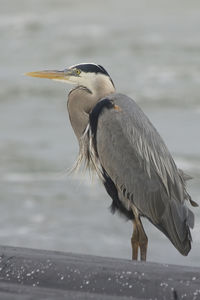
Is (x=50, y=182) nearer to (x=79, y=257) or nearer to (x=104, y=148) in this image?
(x=104, y=148)

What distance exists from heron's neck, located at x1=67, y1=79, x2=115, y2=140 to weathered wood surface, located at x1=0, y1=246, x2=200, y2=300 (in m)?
1.56

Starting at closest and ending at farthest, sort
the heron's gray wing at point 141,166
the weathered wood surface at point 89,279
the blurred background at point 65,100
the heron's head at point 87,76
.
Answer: the weathered wood surface at point 89,279 < the heron's gray wing at point 141,166 < the heron's head at point 87,76 < the blurred background at point 65,100

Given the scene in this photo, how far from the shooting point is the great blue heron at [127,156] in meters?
3.78

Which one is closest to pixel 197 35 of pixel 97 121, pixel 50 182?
pixel 50 182

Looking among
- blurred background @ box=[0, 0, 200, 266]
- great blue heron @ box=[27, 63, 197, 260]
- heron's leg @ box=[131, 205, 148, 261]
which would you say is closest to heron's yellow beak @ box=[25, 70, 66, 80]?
great blue heron @ box=[27, 63, 197, 260]

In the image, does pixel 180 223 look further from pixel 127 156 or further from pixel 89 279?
pixel 89 279

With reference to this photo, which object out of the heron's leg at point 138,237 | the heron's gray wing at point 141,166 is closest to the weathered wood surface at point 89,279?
the heron's gray wing at point 141,166

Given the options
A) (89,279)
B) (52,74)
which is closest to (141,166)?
(52,74)

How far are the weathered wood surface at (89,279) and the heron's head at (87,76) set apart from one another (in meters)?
1.51

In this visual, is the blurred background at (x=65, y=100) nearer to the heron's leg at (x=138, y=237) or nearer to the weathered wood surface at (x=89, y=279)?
the heron's leg at (x=138, y=237)

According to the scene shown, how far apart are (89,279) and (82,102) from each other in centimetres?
175

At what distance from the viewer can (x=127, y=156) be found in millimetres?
3904

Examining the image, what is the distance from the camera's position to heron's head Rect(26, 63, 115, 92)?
3936 millimetres

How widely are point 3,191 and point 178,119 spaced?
288cm
